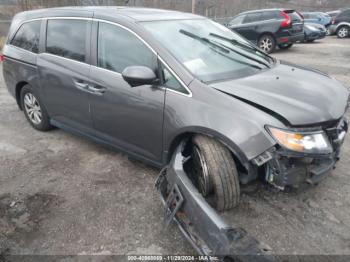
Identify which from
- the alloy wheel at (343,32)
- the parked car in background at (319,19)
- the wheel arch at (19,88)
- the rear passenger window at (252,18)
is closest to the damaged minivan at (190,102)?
the wheel arch at (19,88)

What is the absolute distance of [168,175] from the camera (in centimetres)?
264

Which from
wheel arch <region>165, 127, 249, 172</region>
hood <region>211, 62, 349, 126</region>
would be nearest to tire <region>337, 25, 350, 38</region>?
hood <region>211, 62, 349, 126</region>

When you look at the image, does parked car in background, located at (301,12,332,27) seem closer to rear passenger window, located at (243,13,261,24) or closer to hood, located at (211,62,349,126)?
rear passenger window, located at (243,13,261,24)

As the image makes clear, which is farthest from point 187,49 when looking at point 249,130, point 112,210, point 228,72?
point 112,210

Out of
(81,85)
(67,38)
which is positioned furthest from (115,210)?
(67,38)

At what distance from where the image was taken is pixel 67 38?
374 cm

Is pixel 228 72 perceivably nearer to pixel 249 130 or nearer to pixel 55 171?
pixel 249 130

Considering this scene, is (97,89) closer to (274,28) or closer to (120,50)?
(120,50)

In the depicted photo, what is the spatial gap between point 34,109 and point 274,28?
10228 mm

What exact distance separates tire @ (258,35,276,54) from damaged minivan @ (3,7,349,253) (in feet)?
30.6

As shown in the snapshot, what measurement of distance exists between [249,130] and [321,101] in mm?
758

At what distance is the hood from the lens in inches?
97.5

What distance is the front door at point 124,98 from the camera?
295 centimetres

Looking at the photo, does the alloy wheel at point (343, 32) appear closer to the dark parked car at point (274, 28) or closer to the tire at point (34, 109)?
the dark parked car at point (274, 28)
